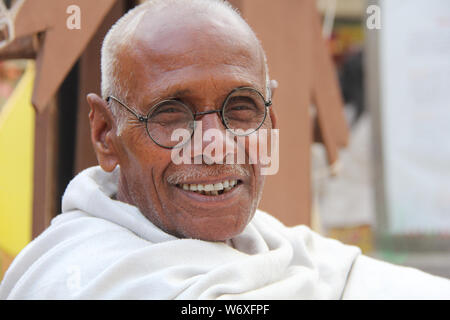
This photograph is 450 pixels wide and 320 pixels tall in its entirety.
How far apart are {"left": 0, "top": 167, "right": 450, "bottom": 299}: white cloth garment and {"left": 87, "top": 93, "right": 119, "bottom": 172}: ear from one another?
7 cm

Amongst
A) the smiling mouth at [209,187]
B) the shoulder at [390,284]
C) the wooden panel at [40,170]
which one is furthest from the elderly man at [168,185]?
the wooden panel at [40,170]

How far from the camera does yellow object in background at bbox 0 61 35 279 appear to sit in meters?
2.58

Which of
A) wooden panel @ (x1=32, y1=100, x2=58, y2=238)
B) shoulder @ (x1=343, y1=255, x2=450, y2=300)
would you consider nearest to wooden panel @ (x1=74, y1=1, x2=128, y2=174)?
wooden panel @ (x1=32, y1=100, x2=58, y2=238)

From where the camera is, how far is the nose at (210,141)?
1399 millimetres

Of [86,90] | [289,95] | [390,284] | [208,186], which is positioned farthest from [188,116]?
[289,95]

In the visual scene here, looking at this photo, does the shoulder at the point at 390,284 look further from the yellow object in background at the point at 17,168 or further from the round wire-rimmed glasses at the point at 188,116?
the yellow object in background at the point at 17,168

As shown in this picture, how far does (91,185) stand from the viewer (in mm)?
1558

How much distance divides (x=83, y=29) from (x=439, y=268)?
287 centimetres

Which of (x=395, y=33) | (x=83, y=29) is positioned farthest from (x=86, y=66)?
(x=395, y=33)

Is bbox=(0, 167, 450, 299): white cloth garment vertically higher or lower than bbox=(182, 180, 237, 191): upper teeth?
lower

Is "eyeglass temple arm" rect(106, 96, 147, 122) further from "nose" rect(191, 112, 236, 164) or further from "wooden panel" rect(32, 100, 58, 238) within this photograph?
"wooden panel" rect(32, 100, 58, 238)

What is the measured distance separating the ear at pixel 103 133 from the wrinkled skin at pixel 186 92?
62 mm

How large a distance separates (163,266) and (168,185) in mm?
204

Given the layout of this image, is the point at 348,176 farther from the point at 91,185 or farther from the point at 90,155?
the point at 91,185
